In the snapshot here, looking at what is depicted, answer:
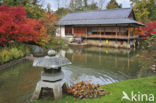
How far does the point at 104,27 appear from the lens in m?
25.6

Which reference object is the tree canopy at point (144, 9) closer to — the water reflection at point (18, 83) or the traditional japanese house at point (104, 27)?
the traditional japanese house at point (104, 27)

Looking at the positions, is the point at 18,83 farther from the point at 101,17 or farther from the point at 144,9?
the point at 144,9

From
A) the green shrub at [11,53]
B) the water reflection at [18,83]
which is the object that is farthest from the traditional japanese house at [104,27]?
the water reflection at [18,83]

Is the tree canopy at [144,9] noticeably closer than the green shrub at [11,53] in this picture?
No

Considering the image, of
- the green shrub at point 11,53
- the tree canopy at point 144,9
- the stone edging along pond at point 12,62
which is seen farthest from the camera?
the tree canopy at point 144,9

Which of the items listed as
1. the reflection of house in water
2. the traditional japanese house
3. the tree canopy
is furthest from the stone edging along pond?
the tree canopy

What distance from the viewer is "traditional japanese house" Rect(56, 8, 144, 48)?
2272cm

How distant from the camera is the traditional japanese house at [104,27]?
22.7 m

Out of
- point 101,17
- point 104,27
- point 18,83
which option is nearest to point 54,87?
point 18,83

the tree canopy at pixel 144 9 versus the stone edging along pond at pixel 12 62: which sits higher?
the tree canopy at pixel 144 9

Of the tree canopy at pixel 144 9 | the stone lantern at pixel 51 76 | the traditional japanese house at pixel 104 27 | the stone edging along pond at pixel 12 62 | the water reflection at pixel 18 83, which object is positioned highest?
the tree canopy at pixel 144 9

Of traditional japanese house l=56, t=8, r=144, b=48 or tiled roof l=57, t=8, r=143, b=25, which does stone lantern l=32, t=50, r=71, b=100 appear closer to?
traditional japanese house l=56, t=8, r=144, b=48

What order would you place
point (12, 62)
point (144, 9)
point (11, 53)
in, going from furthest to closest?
point (144, 9) → point (11, 53) → point (12, 62)

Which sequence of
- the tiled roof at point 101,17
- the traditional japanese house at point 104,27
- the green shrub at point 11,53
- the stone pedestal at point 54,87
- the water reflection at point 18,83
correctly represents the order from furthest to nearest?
the tiled roof at point 101,17 → the traditional japanese house at point 104,27 → the green shrub at point 11,53 → the water reflection at point 18,83 → the stone pedestal at point 54,87
